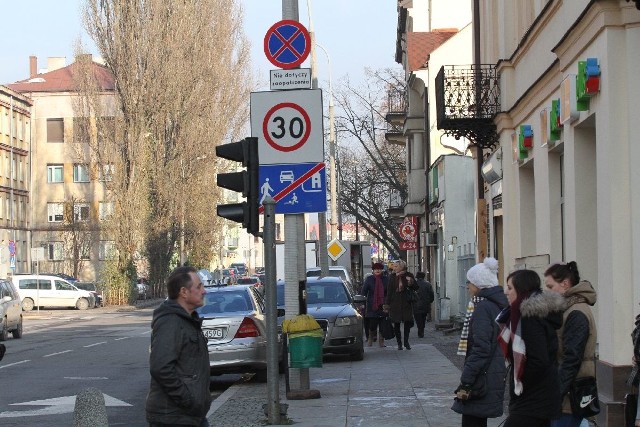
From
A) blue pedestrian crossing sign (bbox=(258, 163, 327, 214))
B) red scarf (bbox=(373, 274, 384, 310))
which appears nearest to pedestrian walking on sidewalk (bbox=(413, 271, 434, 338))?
red scarf (bbox=(373, 274, 384, 310))

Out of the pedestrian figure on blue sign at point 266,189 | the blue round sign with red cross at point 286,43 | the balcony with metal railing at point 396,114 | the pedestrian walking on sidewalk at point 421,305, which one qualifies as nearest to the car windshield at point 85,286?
the balcony with metal railing at point 396,114

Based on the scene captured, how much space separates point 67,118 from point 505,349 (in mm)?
86265

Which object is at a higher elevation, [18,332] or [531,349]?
[531,349]

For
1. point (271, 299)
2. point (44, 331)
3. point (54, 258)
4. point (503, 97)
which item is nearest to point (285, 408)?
point (271, 299)

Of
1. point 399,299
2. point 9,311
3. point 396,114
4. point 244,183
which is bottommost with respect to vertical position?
point 9,311

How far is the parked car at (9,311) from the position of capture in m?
32.2

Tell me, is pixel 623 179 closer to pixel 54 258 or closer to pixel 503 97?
pixel 503 97

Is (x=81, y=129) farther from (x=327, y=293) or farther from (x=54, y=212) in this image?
(x=327, y=293)

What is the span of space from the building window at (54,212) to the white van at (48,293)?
31.1 metres

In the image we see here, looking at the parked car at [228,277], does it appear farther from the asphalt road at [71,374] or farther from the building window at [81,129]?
the asphalt road at [71,374]

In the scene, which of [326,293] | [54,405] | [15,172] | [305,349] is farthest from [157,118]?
[305,349]

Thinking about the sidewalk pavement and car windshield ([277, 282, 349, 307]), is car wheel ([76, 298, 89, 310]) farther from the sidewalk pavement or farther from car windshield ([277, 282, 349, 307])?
the sidewalk pavement

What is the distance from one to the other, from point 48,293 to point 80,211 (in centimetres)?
2529

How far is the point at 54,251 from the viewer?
3521 inches
